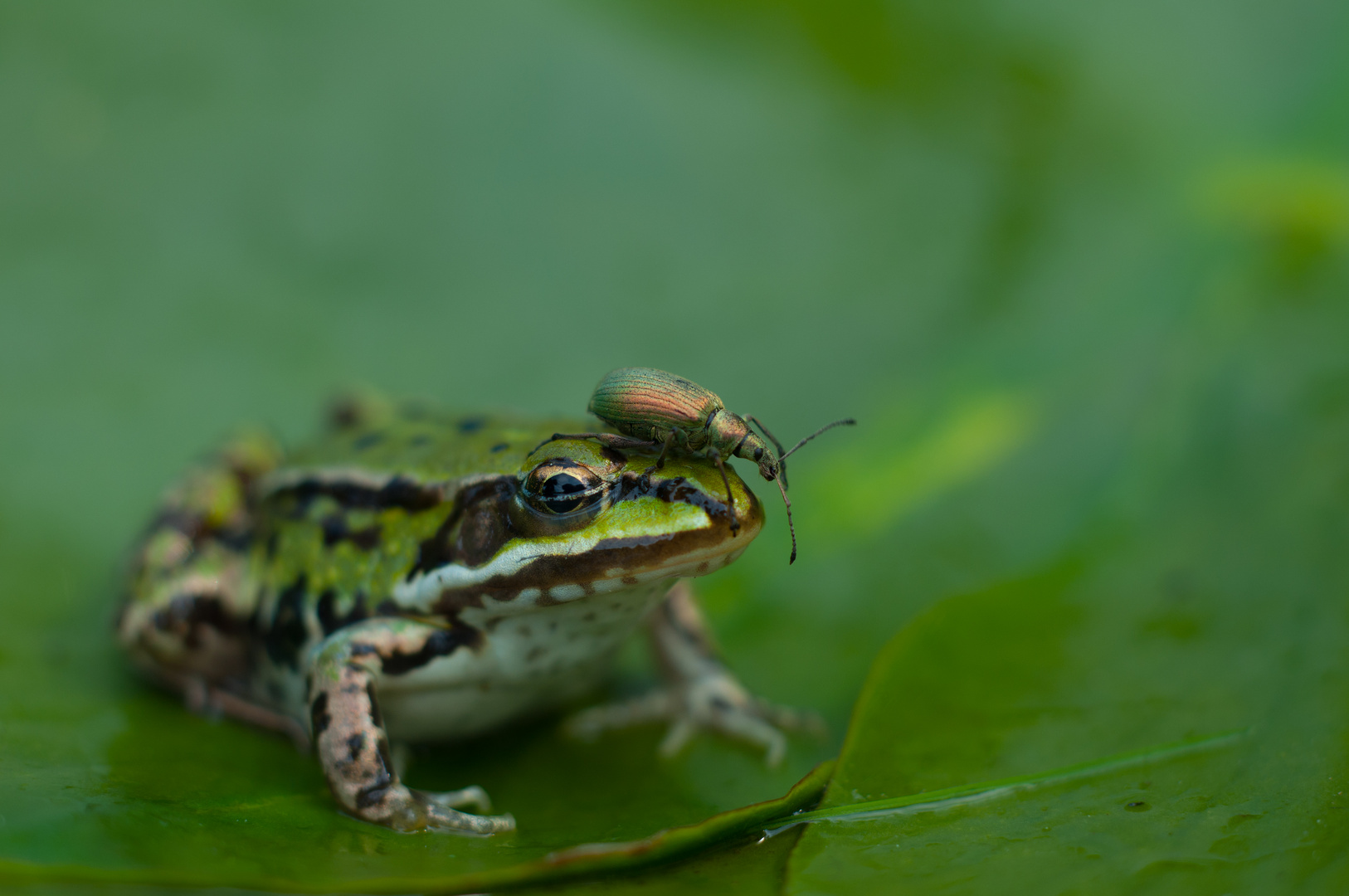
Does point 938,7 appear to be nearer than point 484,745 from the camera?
No

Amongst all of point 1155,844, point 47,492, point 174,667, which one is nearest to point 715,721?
point 1155,844

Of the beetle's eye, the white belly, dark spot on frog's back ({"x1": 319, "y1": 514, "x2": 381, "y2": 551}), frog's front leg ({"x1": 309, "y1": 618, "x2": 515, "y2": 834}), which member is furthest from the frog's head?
dark spot on frog's back ({"x1": 319, "y1": 514, "x2": 381, "y2": 551})

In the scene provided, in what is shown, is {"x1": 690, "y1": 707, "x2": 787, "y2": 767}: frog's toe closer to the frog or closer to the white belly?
the frog

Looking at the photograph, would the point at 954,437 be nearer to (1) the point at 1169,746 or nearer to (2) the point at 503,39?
(1) the point at 1169,746

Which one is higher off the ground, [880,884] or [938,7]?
[938,7]

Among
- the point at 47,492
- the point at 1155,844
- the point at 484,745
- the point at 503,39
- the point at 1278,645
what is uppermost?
the point at 503,39

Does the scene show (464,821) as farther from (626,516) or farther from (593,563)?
(626,516)

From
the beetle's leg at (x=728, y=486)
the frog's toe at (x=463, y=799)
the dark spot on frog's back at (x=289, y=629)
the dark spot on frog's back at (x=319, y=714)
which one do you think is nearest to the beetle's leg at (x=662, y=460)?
the beetle's leg at (x=728, y=486)
